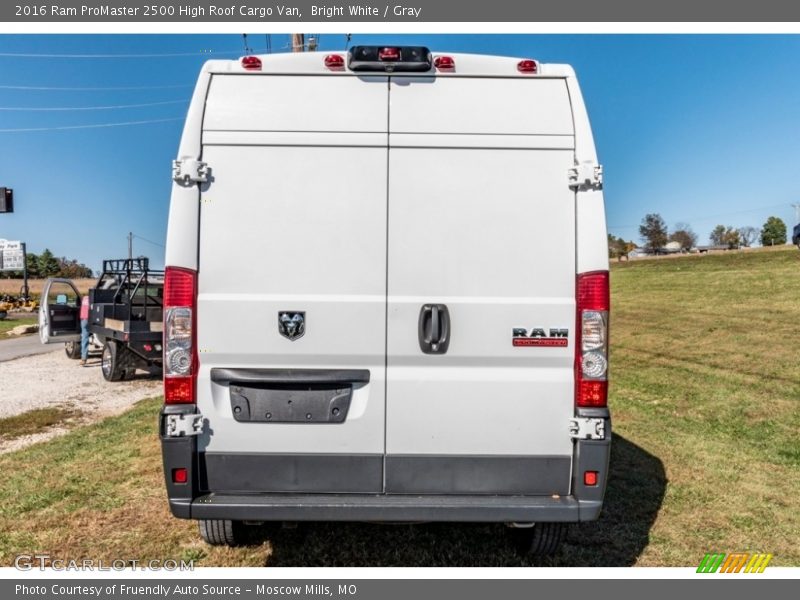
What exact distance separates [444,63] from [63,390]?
10.1 meters

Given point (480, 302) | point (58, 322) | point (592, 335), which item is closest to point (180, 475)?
point (480, 302)

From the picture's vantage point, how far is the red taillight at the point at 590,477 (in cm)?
327

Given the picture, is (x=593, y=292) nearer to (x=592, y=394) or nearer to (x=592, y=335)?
(x=592, y=335)

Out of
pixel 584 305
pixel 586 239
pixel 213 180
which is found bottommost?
pixel 584 305

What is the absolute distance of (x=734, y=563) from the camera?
4.13 meters

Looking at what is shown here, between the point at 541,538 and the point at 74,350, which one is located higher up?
the point at 541,538

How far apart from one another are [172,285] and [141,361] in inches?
375

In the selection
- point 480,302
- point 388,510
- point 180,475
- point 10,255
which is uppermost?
Answer: point 10,255

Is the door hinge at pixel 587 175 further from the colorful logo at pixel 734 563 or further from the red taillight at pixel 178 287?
the colorful logo at pixel 734 563

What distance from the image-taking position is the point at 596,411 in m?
3.25

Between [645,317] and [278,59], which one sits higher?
[278,59]

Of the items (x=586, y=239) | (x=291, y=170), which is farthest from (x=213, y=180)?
(x=586, y=239)
